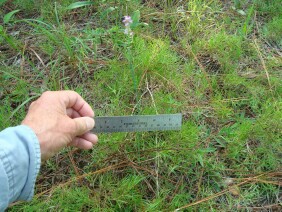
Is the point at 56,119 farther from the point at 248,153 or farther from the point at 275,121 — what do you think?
the point at 275,121

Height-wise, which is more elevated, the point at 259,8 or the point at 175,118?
the point at 259,8

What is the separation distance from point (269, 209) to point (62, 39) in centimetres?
181

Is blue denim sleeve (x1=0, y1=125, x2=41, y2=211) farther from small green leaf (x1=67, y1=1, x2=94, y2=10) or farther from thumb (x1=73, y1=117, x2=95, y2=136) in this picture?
small green leaf (x1=67, y1=1, x2=94, y2=10)

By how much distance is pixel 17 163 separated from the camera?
1.31 meters

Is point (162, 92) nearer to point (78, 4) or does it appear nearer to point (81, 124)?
point (81, 124)

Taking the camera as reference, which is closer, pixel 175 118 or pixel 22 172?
pixel 22 172

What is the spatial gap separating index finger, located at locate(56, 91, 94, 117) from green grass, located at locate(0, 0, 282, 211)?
0.98ft

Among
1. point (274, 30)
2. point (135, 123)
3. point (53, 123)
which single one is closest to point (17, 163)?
point (53, 123)

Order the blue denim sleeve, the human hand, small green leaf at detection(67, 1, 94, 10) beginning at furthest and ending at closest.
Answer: small green leaf at detection(67, 1, 94, 10)
the human hand
the blue denim sleeve

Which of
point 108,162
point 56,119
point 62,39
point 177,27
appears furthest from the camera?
point 177,27

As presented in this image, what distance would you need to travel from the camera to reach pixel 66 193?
1.81 m

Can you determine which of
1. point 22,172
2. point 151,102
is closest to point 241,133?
point 151,102

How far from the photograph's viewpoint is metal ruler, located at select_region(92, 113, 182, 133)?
1.86 metres

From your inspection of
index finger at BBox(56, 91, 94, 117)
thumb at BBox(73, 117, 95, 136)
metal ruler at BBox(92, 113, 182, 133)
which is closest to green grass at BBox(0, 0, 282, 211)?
metal ruler at BBox(92, 113, 182, 133)
